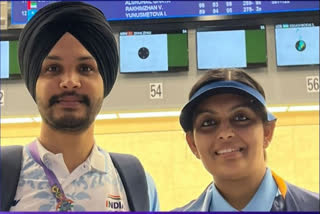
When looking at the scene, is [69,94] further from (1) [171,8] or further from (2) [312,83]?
(2) [312,83]

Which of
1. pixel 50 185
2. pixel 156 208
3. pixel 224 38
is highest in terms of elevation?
pixel 224 38

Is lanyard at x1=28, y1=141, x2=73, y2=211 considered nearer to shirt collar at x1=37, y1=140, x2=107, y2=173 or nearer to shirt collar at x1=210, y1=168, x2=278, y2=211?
shirt collar at x1=37, y1=140, x2=107, y2=173

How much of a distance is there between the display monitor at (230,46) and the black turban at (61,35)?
528 mm

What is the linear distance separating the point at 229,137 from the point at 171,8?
28.5 inches

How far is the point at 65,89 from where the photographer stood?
3.91 ft

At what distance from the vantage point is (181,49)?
1730mm

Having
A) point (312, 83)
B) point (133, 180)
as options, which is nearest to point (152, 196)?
point (133, 180)

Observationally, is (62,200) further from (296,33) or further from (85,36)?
(296,33)

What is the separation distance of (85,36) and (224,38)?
2.20 ft

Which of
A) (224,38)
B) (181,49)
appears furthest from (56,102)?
(224,38)

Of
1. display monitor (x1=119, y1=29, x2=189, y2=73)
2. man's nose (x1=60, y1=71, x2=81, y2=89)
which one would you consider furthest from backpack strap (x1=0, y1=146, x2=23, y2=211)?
display monitor (x1=119, y1=29, x2=189, y2=73)

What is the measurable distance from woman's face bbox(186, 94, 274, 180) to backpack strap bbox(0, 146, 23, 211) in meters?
0.48

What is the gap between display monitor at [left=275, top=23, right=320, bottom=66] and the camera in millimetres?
1689

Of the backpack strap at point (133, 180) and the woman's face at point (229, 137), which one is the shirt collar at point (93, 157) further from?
the woman's face at point (229, 137)
